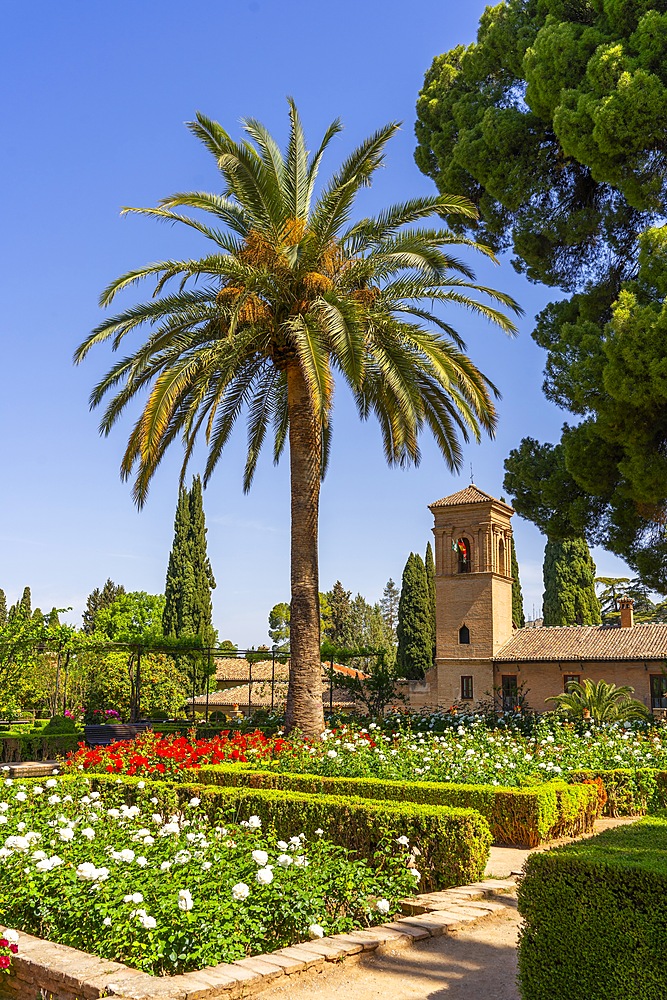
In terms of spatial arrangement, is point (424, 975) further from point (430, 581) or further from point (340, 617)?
point (340, 617)

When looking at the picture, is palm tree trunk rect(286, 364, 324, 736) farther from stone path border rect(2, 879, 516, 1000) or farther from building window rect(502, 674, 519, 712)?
building window rect(502, 674, 519, 712)

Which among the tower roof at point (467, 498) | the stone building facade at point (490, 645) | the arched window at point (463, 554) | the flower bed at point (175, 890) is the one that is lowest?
the flower bed at point (175, 890)

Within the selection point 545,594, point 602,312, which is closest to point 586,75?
point 602,312

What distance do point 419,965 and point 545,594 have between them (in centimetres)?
3695

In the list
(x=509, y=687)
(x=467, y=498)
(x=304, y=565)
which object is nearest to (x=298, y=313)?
(x=304, y=565)

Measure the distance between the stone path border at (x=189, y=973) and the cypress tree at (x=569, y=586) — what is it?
3546 centimetres

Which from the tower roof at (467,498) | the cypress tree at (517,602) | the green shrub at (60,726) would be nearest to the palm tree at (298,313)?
the green shrub at (60,726)

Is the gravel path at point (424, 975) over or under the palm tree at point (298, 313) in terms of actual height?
under

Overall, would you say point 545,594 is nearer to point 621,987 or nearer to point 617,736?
point 617,736

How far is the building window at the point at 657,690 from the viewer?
2814cm

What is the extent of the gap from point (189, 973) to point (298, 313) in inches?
416

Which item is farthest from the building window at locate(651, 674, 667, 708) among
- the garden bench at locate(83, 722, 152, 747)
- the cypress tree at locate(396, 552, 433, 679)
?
the garden bench at locate(83, 722, 152, 747)

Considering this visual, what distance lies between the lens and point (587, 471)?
13.6 meters

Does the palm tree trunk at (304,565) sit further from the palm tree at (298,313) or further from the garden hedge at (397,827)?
the garden hedge at (397,827)
